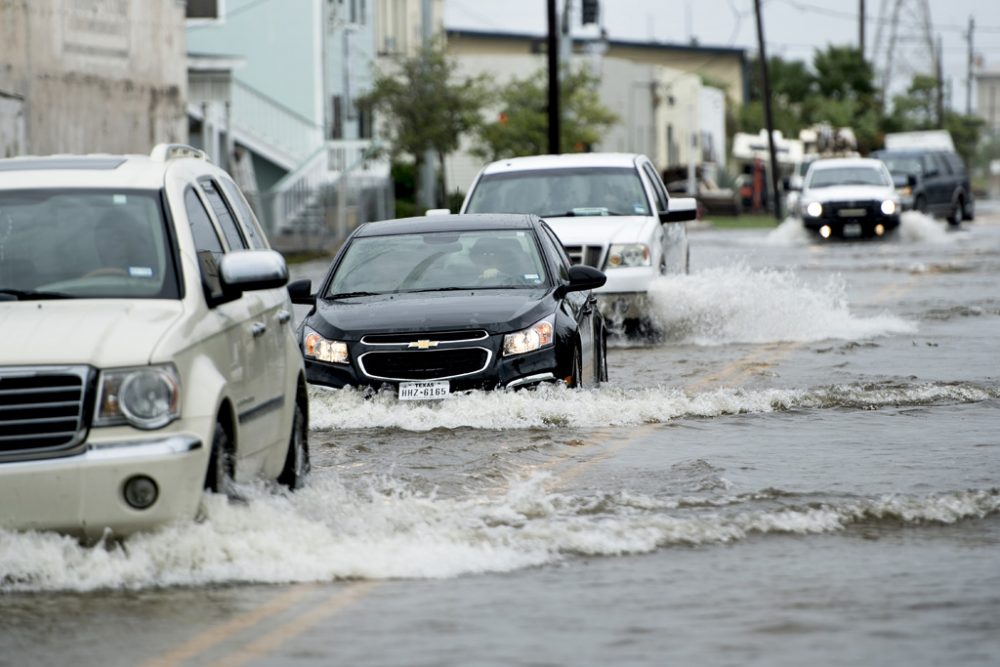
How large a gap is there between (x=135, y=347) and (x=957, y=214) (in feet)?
152

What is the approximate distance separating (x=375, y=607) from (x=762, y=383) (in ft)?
28.5

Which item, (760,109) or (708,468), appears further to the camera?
(760,109)

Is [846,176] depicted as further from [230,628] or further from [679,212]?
[230,628]

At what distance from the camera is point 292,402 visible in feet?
31.4

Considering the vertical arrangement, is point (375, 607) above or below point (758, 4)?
below

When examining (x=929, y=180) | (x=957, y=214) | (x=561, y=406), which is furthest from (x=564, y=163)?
(x=957, y=214)

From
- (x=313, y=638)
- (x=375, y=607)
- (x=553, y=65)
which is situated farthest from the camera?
(x=553, y=65)

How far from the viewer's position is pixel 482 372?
12.6m

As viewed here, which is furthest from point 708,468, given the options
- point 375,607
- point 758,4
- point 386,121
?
point 758,4

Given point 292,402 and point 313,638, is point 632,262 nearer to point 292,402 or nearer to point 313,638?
point 292,402

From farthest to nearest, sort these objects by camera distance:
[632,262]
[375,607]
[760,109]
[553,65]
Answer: [760,109]
[553,65]
[632,262]
[375,607]

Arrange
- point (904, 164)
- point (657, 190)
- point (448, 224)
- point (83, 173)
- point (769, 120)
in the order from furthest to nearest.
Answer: point (769, 120), point (904, 164), point (657, 190), point (448, 224), point (83, 173)

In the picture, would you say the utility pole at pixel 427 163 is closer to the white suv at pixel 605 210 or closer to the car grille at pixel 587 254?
the white suv at pixel 605 210

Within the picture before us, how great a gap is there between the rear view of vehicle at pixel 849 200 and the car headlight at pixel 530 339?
103 feet
